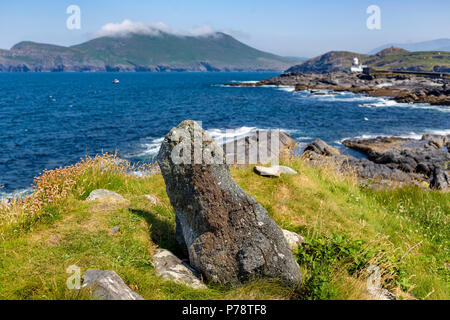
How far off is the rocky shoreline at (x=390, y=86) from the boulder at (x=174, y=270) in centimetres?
7748

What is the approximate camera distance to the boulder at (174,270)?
5.46m

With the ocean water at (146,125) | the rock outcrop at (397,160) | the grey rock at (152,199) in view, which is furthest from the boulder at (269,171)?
the ocean water at (146,125)

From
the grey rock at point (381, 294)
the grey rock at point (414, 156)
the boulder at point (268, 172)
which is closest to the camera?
the grey rock at point (381, 294)

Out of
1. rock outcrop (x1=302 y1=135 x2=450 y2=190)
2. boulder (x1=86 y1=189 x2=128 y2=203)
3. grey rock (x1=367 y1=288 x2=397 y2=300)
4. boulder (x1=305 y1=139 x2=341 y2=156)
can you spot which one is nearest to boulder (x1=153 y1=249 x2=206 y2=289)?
boulder (x1=86 y1=189 x2=128 y2=203)

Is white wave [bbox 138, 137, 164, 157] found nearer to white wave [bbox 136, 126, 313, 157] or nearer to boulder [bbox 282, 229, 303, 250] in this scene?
white wave [bbox 136, 126, 313, 157]

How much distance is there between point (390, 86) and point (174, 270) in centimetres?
10624

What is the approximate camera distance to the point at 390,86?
310ft

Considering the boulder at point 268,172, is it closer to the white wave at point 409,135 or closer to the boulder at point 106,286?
the boulder at point 106,286

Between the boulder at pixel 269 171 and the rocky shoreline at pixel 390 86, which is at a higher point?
the rocky shoreline at pixel 390 86

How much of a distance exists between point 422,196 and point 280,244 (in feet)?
28.2

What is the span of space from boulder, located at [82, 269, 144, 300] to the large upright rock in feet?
5.43

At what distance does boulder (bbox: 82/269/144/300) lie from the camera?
4273 millimetres

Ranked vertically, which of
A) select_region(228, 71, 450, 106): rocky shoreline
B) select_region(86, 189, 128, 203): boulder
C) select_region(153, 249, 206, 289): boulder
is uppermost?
select_region(228, 71, 450, 106): rocky shoreline

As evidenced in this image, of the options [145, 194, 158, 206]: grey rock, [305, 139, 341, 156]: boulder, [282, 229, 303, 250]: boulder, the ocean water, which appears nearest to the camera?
[282, 229, 303, 250]: boulder
